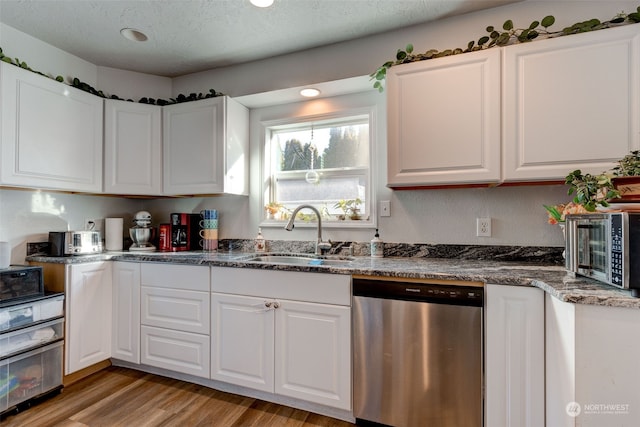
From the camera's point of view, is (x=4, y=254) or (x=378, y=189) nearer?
(x=4, y=254)

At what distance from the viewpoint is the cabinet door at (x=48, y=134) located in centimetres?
194

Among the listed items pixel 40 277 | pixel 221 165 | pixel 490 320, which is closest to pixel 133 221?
pixel 40 277

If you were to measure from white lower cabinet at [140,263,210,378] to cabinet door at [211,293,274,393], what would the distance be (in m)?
0.08

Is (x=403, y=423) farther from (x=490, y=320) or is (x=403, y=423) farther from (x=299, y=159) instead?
(x=299, y=159)

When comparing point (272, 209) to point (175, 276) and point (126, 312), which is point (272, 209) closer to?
point (175, 276)

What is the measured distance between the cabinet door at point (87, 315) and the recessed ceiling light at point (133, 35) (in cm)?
162

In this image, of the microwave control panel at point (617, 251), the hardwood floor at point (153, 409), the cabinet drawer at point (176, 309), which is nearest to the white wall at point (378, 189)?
the cabinet drawer at point (176, 309)

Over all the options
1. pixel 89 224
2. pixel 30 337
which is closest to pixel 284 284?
pixel 30 337

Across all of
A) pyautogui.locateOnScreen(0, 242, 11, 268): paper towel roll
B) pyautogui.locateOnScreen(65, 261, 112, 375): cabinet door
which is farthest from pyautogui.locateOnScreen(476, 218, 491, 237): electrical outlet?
pyautogui.locateOnScreen(0, 242, 11, 268): paper towel roll

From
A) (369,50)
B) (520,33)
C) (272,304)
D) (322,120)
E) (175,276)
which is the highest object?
(369,50)

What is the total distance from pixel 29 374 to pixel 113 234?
3.62ft

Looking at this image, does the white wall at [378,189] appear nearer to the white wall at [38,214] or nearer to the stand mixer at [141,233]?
the white wall at [38,214]

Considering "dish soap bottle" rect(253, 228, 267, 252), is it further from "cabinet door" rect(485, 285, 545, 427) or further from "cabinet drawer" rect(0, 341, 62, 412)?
"cabinet door" rect(485, 285, 545, 427)

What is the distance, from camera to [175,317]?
2082 mm
